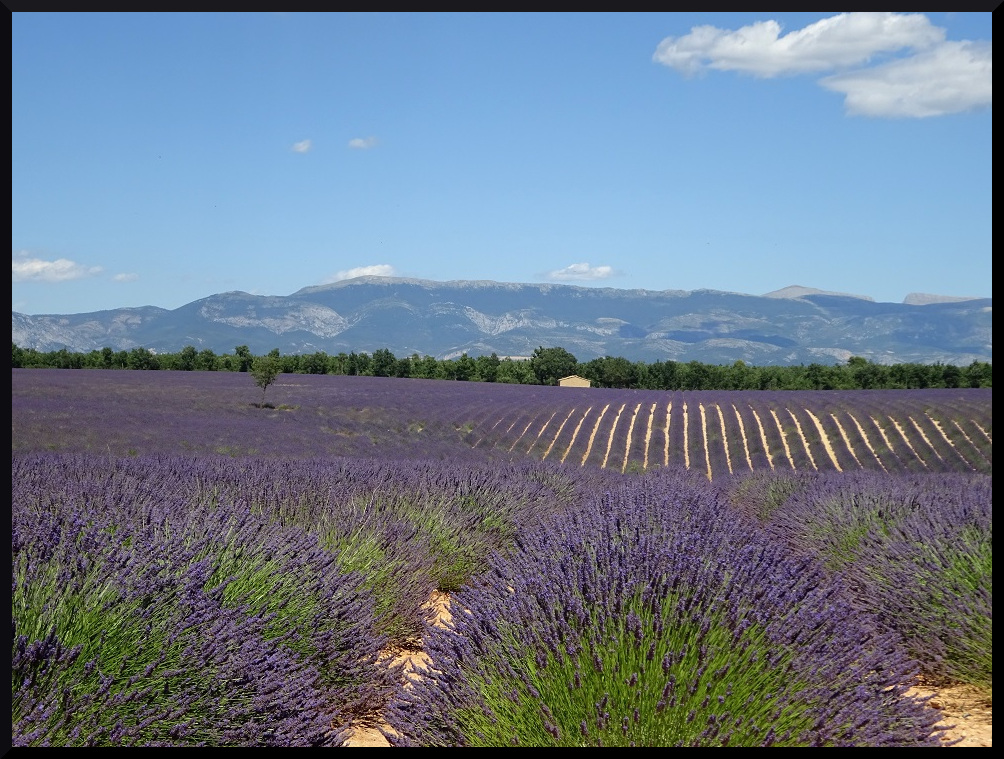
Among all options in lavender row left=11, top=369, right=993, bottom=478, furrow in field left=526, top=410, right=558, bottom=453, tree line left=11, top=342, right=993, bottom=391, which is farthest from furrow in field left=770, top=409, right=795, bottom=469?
tree line left=11, top=342, right=993, bottom=391

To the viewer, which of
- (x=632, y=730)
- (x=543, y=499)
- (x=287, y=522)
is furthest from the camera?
(x=543, y=499)

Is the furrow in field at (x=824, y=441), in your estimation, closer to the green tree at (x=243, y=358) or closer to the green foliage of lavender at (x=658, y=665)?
the green foliage of lavender at (x=658, y=665)

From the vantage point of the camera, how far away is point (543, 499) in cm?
785

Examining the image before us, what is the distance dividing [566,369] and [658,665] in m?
64.8

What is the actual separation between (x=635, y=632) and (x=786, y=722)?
1.63ft

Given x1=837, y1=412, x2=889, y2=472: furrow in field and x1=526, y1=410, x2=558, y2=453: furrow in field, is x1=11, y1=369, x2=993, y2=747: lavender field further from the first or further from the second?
x1=526, y1=410, x2=558, y2=453: furrow in field

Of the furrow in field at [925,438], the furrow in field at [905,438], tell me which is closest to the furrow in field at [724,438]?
the furrow in field at [905,438]

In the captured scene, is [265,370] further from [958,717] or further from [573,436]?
[958,717]

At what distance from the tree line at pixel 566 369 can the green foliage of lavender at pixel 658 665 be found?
49.3 m

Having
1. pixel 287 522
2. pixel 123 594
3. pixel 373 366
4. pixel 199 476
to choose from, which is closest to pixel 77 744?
pixel 123 594

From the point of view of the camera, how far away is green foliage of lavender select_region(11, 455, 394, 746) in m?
2.25

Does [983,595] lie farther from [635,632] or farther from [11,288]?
[11,288]

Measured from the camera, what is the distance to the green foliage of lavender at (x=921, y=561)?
3959 mm

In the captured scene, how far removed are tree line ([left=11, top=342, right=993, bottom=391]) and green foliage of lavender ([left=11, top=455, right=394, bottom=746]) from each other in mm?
49699
